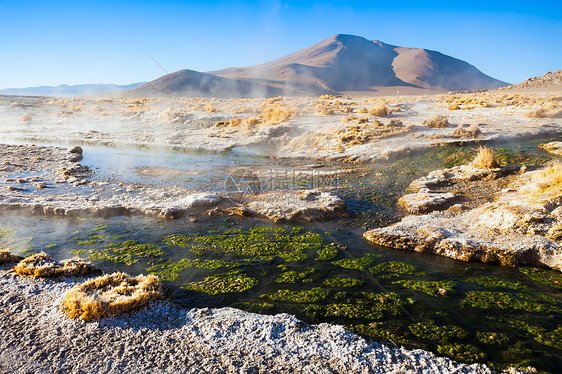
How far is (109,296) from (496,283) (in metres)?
5.83

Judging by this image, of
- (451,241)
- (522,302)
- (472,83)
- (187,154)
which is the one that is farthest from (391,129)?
(472,83)

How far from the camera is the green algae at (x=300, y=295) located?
4828 millimetres

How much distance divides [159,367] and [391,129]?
15.9m

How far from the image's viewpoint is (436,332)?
404cm

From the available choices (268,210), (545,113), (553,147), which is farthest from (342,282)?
(545,113)

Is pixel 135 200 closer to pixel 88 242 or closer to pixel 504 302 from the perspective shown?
pixel 88 242

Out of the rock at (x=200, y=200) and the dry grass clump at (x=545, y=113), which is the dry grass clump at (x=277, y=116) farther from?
the dry grass clump at (x=545, y=113)

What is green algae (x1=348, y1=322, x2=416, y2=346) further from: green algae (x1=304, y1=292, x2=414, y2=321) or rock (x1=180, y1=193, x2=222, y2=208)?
rock (x1=180, y1=193, x2=222, y2=208)

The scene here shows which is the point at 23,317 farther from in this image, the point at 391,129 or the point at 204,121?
the point at 204,121

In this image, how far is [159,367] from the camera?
3.51 m

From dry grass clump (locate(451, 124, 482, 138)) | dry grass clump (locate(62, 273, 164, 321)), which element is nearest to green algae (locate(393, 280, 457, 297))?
dry grass clump (locate(62, 273, 164, 321))

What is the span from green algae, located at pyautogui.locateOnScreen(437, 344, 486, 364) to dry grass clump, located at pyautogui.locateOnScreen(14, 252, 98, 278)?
5.37 meters

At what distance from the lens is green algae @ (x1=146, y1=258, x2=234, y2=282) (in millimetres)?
5566

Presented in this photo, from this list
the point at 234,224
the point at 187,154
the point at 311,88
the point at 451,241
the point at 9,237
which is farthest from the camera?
the point at 311,88
